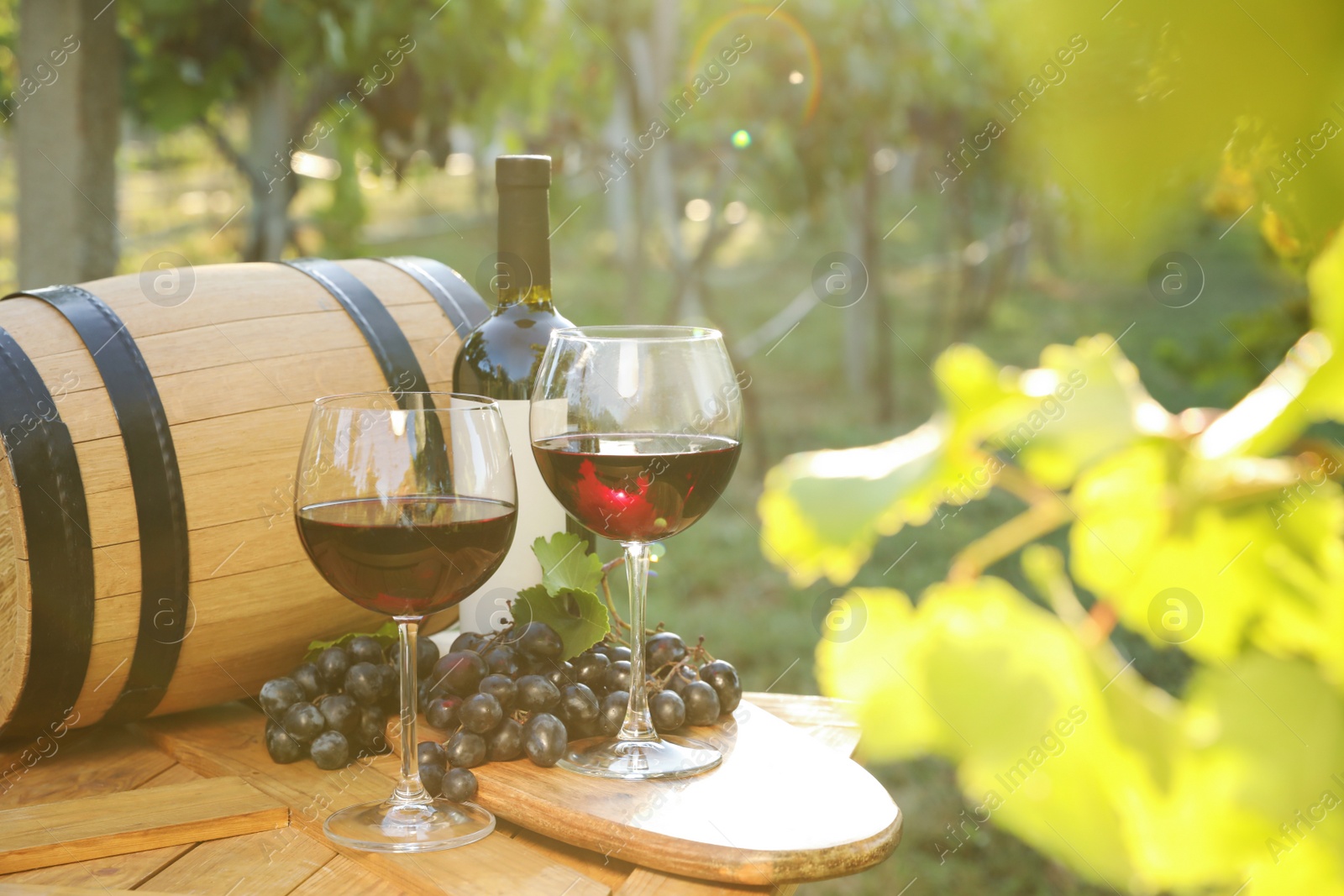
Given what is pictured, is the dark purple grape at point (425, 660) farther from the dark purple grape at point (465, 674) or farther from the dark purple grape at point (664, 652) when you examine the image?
the dark purple grape at point (664, 652)

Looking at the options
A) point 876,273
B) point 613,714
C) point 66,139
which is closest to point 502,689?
point 613,714

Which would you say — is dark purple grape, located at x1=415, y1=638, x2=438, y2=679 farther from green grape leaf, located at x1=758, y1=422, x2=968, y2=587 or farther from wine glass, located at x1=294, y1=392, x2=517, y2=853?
green grape leaf, located at x1=758, y1=422, x2=968, y2=587

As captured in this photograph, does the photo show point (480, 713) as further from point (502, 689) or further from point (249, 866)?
point (249, 866)

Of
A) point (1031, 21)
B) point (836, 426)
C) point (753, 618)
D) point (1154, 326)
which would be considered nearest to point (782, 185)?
point (836, 426)

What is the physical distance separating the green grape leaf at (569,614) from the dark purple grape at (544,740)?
0.38 feet

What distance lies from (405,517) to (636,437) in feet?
0.78

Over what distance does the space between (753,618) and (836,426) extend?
2.30 m

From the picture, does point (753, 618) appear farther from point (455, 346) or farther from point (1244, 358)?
point (455, 346)

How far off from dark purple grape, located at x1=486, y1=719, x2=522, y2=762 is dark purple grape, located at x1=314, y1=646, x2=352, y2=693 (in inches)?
8.0

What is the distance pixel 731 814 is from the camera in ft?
3.44

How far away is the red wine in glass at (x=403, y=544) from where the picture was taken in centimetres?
104

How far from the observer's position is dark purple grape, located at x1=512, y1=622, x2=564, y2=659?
1.27 metres

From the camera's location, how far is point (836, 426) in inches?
250

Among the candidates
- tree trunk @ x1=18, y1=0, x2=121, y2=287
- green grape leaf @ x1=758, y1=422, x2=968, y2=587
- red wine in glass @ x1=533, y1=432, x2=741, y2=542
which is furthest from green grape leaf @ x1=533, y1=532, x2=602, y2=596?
tree trunk @ x1=18, y1=0, x2=121, y2=287
